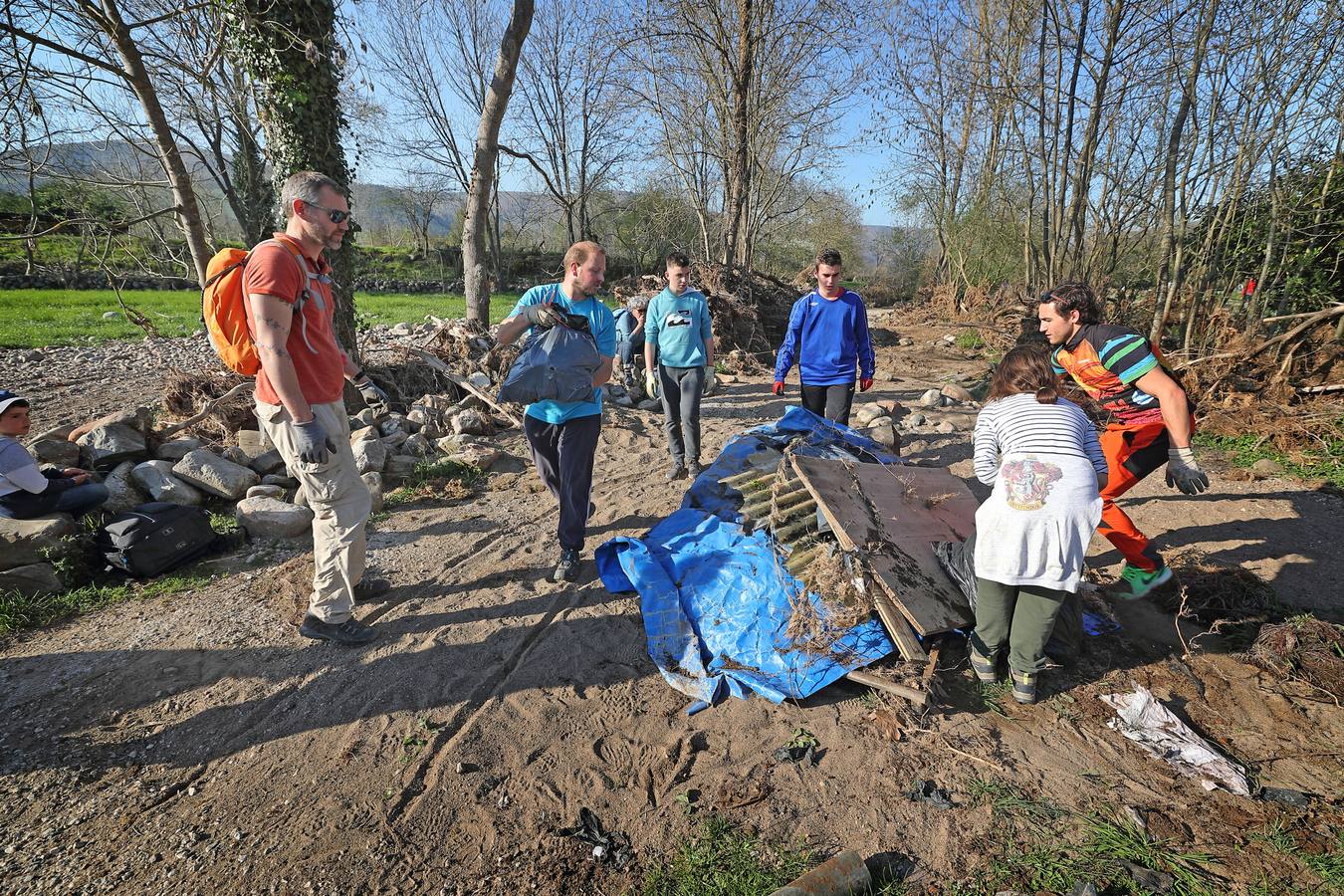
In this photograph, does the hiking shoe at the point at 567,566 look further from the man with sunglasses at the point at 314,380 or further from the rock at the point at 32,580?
the rock at the point at 32,580

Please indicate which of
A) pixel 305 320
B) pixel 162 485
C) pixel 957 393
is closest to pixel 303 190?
pixel 305 320

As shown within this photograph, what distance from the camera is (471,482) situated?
18.7ft

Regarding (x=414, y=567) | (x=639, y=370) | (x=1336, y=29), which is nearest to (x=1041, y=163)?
(x=1336, y=29)

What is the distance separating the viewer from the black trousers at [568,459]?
3686 mm

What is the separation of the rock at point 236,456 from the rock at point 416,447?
130 cm

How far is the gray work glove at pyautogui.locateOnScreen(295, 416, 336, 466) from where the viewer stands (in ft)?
9.33

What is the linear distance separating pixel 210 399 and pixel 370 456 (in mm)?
2185

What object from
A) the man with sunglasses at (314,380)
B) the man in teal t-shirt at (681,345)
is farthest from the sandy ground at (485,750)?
the man in teal t-shirt at (681,345)

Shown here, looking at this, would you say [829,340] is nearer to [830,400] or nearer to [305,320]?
[830,400]

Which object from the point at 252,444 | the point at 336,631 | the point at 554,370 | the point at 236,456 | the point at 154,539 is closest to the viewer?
the point at 336,631

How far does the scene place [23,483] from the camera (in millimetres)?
3711

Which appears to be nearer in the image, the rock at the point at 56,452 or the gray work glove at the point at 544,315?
the gray work glove at the point at 544,315

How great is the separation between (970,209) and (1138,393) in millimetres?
16756

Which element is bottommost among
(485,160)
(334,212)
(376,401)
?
(376,401)
